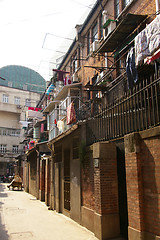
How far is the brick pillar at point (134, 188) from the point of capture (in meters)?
5.45

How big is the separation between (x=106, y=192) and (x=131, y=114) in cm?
255

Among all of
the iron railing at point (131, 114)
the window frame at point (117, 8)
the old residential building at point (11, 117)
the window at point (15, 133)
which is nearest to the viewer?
the iron railing at point (131, 114)

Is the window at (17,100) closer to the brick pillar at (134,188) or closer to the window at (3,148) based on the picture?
the window at (3,148)

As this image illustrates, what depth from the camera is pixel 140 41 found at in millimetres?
7496

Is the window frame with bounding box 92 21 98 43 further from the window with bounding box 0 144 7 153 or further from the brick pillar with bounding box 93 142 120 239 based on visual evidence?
the window with bounding box 0 144 7 153

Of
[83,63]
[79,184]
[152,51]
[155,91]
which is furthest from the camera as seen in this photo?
[83,63]

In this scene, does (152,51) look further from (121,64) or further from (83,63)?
(83,63)

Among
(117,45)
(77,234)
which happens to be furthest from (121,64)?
(77,234)

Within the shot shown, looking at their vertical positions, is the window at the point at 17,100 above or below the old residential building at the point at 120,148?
above

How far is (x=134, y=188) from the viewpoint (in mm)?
5703

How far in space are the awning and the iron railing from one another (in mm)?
3672

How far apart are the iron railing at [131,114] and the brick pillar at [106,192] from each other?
61 centimetres

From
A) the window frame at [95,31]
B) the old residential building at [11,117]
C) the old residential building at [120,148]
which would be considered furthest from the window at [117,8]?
the old residential building at [11,117]

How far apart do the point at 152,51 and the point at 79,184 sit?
5.89 m
